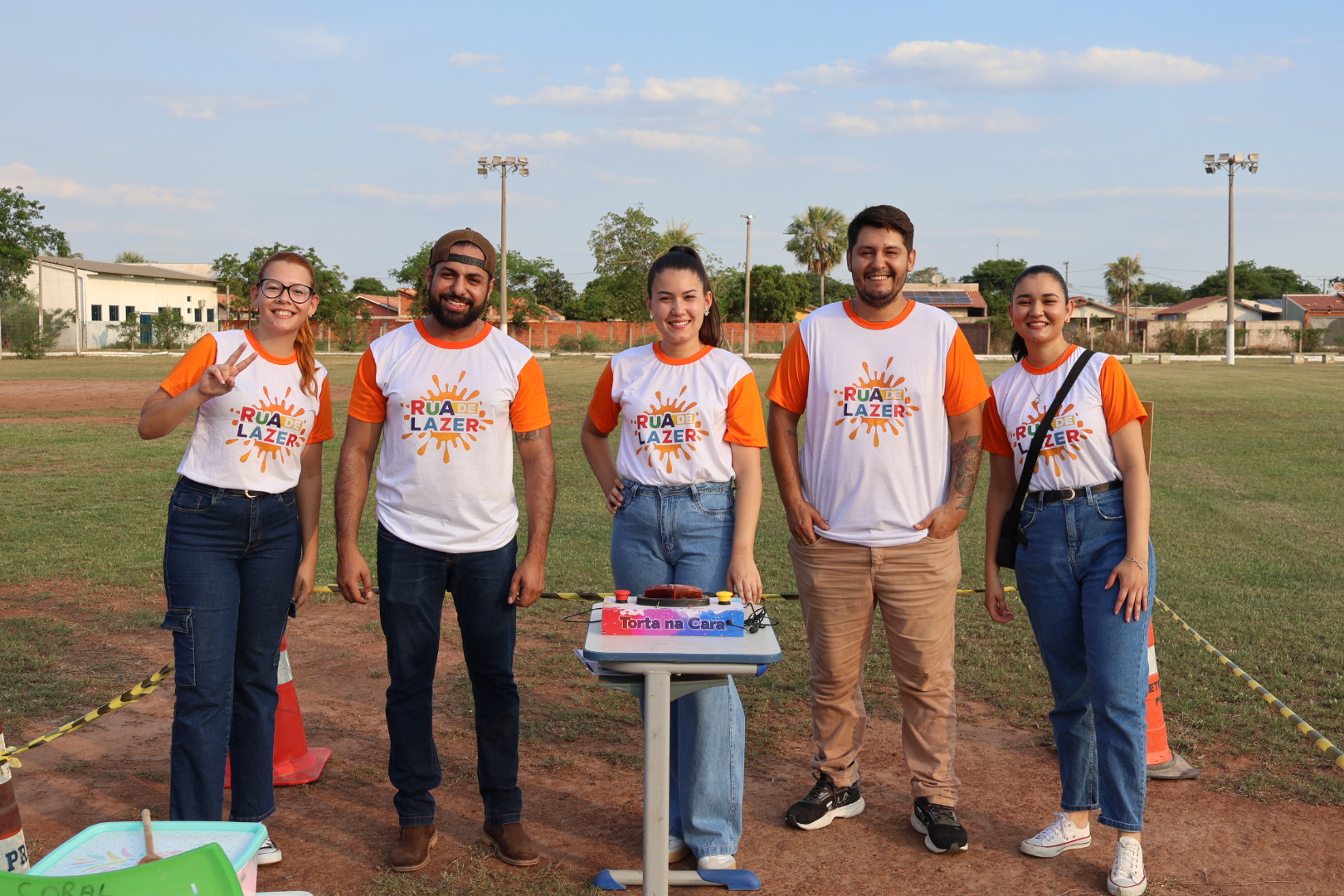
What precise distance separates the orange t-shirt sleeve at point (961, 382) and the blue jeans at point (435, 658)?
1656 mm

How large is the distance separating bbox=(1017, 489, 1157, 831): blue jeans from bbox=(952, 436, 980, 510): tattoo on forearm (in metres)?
0.21

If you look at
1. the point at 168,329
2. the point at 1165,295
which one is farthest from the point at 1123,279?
the point at 168,329

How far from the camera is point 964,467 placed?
4004 millimetres

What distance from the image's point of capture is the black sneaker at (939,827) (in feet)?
13.1

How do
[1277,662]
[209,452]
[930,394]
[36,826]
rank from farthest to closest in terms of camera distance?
[1277,662], [36,826], [930,394], [209,452]

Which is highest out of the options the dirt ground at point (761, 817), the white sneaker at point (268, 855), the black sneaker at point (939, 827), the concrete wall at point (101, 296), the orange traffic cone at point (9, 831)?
the concrete wall at point (101, 296)

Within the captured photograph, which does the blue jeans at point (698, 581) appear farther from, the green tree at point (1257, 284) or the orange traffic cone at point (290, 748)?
the green tree at point (1257, 284)

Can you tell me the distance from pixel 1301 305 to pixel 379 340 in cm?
9249

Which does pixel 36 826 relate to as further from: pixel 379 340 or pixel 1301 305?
pixel 1301 305

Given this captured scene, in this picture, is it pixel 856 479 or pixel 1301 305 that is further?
pixel 1301 305

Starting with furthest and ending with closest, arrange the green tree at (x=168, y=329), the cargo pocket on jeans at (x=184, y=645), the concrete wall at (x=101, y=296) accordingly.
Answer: the concrete wall at (x=101, y=296) < the green tree at (x=168, y=329) < the cargo pocket on jeans at (x=184, y=645)

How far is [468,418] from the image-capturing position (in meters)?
3.72

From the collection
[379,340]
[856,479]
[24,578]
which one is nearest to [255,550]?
[379,340]

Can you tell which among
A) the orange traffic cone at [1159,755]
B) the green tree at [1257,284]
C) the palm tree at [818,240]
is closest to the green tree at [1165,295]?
the green tree at [1257,284]
